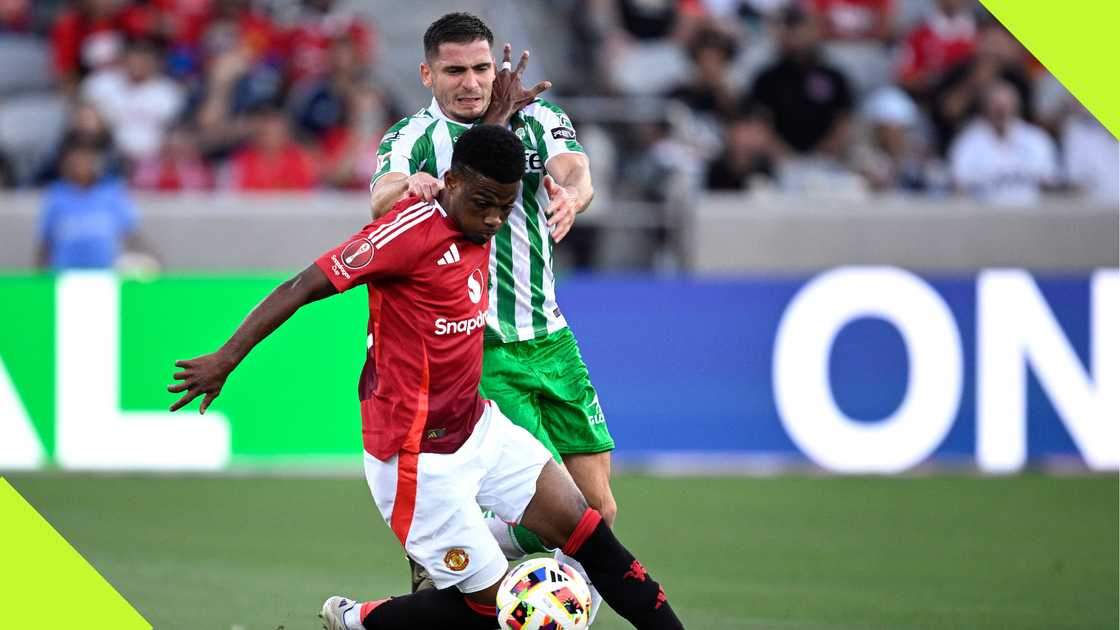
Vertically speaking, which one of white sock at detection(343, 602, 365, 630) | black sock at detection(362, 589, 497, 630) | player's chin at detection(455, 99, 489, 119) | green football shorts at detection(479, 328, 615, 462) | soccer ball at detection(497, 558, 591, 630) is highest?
player's chin at detection(455, 99, 489, 119)

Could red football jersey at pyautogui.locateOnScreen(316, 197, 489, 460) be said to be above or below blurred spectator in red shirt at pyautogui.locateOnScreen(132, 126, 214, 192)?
above

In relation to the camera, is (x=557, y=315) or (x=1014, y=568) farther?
(x=1014, y=568)

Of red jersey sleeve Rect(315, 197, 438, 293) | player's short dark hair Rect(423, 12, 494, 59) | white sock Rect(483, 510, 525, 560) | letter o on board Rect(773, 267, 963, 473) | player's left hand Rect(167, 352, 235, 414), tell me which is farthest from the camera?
letter o on board Rect(773, 267, 963, 473)

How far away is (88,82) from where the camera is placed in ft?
50.3

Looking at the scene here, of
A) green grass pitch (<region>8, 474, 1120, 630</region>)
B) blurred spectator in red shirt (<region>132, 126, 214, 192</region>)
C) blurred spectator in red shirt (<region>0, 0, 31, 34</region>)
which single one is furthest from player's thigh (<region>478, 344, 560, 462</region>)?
blurred spectator in red shirt (<region>0, 0, 31, 34</region>)

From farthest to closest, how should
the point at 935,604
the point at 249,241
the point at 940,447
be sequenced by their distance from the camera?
the point at 249,241 < the point at 940,447 < the point at 935,604

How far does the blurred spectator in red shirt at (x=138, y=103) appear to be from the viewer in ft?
49.5

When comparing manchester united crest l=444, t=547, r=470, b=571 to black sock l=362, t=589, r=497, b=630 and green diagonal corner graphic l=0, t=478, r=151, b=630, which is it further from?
green diagonal corner graphic l=0, t=478, r=151, b=630

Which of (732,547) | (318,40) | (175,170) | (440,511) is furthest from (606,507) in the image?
(318,40)

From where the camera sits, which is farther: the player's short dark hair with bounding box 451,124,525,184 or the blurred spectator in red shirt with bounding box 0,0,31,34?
the blurred spectator in red shirt with bounding box 0,0,31,34

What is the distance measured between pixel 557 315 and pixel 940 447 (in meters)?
6.33

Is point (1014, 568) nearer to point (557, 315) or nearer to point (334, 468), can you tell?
point (557, 315)

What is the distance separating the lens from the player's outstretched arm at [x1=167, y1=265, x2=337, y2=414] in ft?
17.4

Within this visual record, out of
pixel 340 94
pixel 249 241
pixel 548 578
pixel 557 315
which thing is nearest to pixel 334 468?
pixel 249 241
